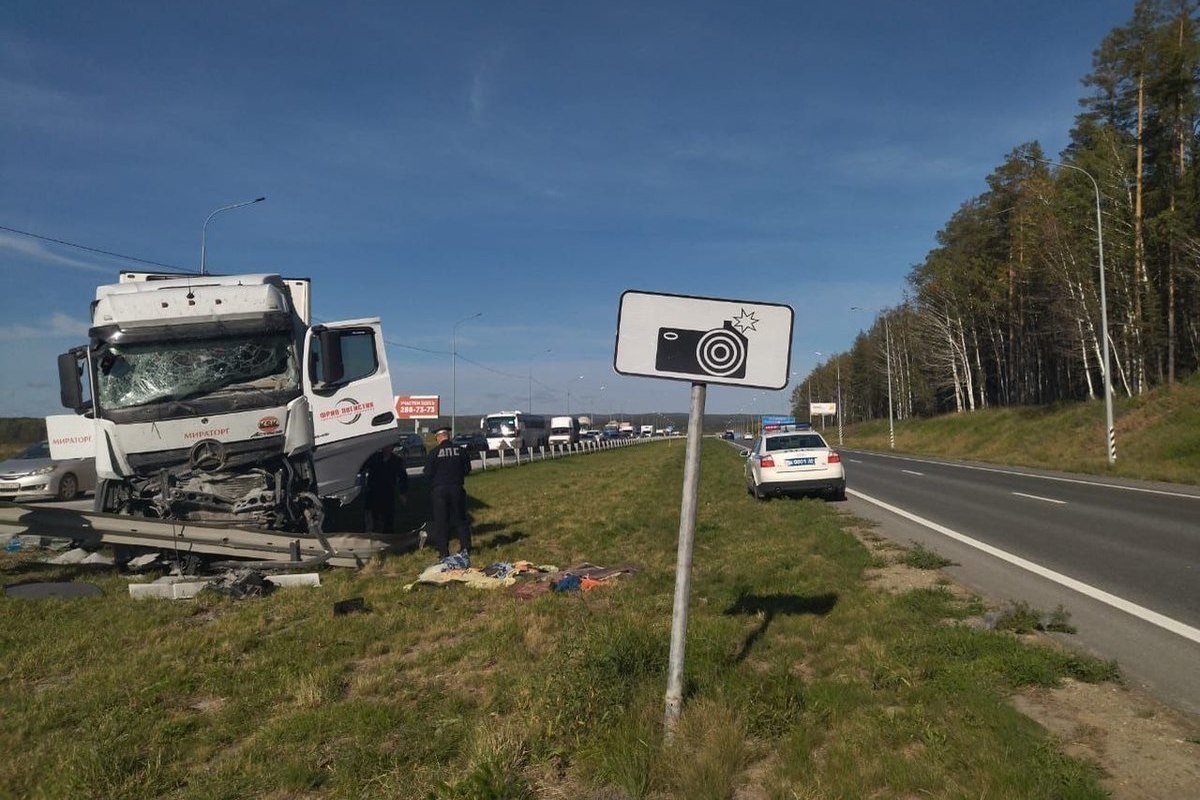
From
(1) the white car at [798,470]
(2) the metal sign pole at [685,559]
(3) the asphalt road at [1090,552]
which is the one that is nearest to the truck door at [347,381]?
(2) the metal sign pole at [685,559]

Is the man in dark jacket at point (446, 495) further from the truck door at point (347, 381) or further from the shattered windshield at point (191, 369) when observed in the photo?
the shattered windshield at point (191, 369)

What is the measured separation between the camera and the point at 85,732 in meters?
4.51

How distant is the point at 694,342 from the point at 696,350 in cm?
4

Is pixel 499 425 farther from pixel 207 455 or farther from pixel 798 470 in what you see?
Result: pixel 207 455

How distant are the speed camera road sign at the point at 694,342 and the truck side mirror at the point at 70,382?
8581mm

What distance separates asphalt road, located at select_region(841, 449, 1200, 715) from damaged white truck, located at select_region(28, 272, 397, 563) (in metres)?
7.55

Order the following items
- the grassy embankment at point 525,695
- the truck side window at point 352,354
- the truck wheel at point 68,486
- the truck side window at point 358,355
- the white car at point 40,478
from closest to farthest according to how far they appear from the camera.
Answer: the grassy embankment at point 525,695
the truck side window at point 352,354
the truck side window at point 358,355
the white car at point 40,478
the truck wheel at point 68,486

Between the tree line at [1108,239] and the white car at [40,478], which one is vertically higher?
the tree line at [1108,239]

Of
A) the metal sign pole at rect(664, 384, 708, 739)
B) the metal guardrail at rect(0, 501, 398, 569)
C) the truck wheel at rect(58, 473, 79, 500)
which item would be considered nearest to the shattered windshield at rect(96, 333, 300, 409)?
the metal guardrail at rect(0, 501, 398, 569)

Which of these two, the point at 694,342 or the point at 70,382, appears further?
the point at 70,382

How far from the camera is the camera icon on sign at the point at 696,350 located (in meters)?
4.22

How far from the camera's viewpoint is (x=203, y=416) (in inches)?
380

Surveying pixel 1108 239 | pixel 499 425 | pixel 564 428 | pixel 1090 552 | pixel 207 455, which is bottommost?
pixel 1090 552

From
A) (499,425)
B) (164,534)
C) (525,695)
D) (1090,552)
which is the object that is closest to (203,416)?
(164,534)
